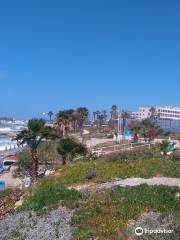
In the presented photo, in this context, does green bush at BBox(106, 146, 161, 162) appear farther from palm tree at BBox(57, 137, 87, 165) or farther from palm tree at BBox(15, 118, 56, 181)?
palm tree at BBox(15, 118, 56, 181)

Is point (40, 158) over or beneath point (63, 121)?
beneath

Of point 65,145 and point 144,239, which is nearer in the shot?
point 144,239

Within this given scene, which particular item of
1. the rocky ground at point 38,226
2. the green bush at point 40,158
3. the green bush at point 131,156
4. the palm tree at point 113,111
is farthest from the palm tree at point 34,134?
the palm tree at point 113,111

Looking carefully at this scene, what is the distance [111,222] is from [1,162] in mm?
59055

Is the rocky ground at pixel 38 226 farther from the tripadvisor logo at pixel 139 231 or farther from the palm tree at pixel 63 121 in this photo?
the palm tree at pixel 63 121

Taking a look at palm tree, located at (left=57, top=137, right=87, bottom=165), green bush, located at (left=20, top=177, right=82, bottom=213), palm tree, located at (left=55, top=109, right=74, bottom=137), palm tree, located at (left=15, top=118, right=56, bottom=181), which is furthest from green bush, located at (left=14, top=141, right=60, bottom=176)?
green bush, located at (left=20, top=177, right=82, bottom=213)

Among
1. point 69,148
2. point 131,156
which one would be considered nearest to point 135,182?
point 131,156

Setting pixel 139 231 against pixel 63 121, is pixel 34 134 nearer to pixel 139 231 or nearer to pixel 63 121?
pixel 139 231

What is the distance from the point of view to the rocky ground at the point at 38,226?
14.1 metres

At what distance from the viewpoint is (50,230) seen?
14492 millimetres

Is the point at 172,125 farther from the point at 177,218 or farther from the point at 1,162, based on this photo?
the point at 177,218

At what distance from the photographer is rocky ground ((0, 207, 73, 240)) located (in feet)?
46.3

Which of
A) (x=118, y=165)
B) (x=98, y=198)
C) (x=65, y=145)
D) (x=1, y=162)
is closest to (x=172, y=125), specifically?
(x=1, y=162)

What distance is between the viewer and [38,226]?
49.5 feet
